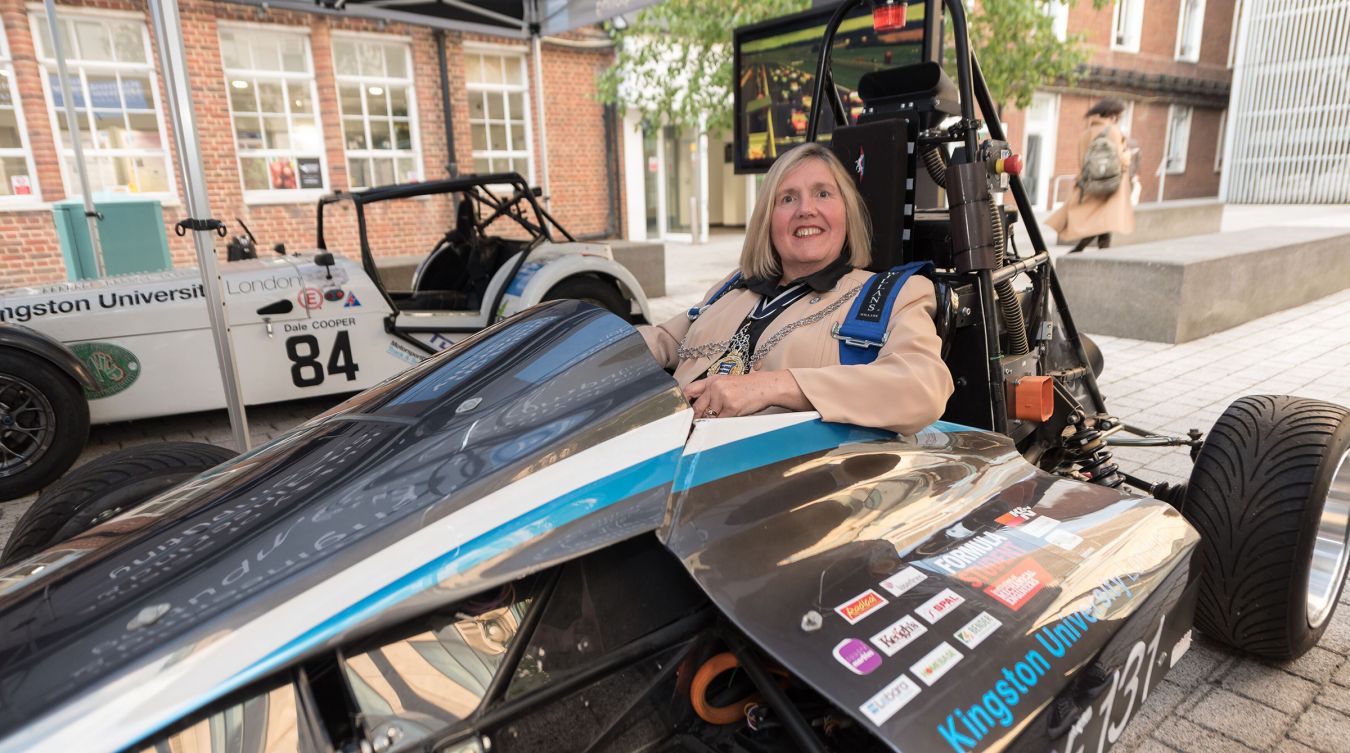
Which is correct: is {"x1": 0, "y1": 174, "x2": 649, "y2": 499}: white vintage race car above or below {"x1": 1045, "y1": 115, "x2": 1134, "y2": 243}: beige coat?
below

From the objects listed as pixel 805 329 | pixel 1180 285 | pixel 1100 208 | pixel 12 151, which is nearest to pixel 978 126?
pixel 805 329

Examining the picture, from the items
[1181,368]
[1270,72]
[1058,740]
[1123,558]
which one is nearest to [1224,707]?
[1123,558]

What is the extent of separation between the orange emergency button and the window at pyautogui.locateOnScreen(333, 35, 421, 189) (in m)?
11.0

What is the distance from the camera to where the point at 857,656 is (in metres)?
1.12

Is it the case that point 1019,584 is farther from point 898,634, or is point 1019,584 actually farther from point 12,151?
point 12,151

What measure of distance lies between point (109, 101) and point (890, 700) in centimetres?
1184

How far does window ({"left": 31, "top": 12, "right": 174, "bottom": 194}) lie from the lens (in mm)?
9250

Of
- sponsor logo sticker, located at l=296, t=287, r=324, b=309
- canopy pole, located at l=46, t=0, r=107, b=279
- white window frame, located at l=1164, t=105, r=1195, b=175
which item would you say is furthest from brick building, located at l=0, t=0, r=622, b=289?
white window frame, located at l=1164, t=105, r=1195, b=175

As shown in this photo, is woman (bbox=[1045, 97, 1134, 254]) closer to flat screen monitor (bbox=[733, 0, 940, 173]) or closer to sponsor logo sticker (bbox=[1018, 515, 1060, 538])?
flat screen monitor (bbox=[733, 0, 940, 173])

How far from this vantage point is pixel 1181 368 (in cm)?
561

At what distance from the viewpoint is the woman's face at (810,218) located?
2.14 meters

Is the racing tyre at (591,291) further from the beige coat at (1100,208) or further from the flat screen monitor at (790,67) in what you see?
the beige coat at (1100,208)

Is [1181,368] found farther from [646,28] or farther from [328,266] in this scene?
[646,28]

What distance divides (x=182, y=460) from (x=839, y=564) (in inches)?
71.2
